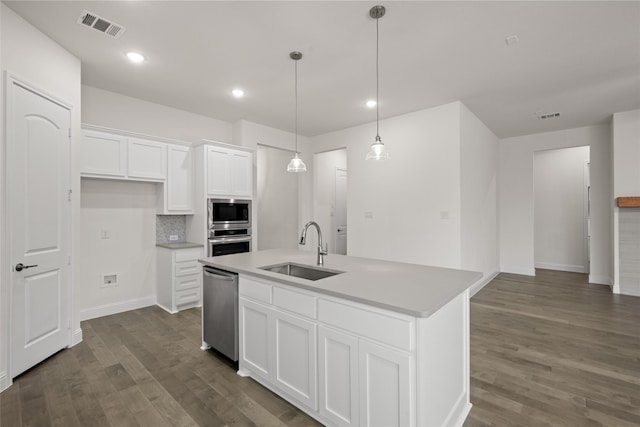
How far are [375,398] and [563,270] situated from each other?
713 centimetres

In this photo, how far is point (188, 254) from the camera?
159 inches

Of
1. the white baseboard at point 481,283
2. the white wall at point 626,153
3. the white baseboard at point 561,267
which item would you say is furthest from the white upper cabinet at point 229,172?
the white baseboard at point 561,267

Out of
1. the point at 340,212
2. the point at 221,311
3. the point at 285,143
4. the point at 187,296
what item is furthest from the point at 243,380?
the point at 340,212

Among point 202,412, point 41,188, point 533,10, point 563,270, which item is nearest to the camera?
point 202,412

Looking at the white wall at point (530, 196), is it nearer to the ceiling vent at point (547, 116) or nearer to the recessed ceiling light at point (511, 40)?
the ceiling vent at point (547, 116)

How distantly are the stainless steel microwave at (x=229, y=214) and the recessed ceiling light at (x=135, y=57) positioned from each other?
5.91 ft

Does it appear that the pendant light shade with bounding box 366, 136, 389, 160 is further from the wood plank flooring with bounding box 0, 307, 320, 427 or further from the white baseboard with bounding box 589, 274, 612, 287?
the white baseboard with bounding box 589, 274, 612, 287

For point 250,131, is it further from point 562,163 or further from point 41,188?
point 562,163

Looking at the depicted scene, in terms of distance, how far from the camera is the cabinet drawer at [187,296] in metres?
3.94

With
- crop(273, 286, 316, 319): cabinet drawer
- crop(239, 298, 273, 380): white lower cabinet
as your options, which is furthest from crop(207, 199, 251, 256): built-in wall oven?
crop(273, 286, 316, 319): cabinet drawer

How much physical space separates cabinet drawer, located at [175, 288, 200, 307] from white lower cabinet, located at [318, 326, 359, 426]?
285 centimetres

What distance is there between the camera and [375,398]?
153cm

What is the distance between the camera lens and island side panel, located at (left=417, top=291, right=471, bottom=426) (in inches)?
55.2

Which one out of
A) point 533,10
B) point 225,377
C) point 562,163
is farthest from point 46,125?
point 562,163
